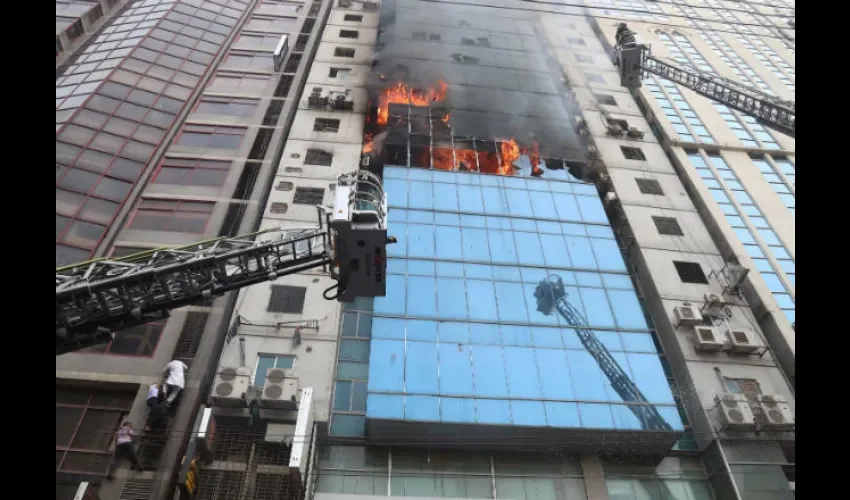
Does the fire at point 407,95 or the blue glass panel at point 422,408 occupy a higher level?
the fire at point 407,95

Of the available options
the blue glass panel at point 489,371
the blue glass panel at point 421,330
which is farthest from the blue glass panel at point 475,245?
the blue glass panel at point 489,371

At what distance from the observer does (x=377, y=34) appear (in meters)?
36.1

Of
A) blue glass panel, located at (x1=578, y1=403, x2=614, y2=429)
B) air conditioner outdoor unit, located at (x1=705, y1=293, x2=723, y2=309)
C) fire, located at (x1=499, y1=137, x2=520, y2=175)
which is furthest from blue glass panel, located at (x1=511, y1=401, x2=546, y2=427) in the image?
fire, located at (x1=499, y1=137, x2=520, y2=175)

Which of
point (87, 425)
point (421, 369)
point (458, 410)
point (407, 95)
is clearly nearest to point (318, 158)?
point (407, 95)

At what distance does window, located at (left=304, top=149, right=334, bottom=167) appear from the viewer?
982 inches

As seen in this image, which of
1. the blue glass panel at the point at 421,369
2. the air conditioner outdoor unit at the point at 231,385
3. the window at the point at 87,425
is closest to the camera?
the window at the point at 87,425

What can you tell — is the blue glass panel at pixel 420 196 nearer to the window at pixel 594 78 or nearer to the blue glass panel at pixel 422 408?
the blue glass panel at pixel 422 408

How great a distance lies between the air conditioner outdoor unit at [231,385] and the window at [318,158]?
38.8 feet

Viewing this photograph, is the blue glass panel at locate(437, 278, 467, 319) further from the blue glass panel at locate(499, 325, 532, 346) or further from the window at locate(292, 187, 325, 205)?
the window at locate(292, 187, 325, 205)

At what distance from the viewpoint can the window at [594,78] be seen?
3482 centimetres

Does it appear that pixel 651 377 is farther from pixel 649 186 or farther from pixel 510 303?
pixel 649 186

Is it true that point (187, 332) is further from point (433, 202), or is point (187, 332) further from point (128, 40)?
point (128, 40)
